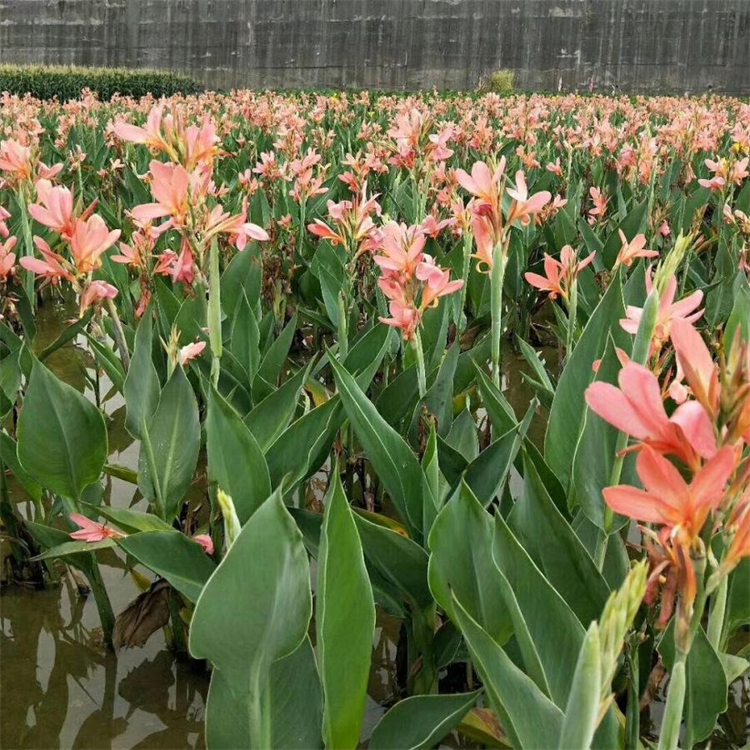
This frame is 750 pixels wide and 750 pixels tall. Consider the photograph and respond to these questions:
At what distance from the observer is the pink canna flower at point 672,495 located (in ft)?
1.85

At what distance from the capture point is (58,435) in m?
1.42

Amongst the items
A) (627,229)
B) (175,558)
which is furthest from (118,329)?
(627,229)

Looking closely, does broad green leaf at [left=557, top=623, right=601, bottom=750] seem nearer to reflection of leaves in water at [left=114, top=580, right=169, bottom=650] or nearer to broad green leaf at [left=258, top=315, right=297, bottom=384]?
reflection of leaves in water at [left=114, top=580, right=169, bottom=650]

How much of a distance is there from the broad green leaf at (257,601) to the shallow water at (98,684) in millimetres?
560

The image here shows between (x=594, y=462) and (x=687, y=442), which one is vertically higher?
(x=687, y=442)

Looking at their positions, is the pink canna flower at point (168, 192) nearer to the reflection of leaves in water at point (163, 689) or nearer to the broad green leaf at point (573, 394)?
the broad green leaf at point (573, 394)

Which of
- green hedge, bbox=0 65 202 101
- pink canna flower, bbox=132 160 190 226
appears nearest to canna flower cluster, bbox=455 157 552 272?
pink canna flower, bbox=132 160 190 226

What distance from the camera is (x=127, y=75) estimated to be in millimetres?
16953

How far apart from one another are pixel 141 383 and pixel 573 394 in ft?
2.51

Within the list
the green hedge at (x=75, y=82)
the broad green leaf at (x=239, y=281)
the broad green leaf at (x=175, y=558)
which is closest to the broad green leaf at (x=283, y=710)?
the broad green leaf at (x=175, y=558)

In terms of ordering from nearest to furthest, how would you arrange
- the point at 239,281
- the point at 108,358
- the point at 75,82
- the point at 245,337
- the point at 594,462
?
the point at 594,462 → the point at 108,358 → the point at 245,337 → the point at 239,281 → the point at 75,82

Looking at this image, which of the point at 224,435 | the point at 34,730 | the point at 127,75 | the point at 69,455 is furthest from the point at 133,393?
the point at 127,75

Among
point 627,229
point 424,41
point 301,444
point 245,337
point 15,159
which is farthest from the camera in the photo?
point 424,41

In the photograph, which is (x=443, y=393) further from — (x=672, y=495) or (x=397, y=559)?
(x=672, y=495)
